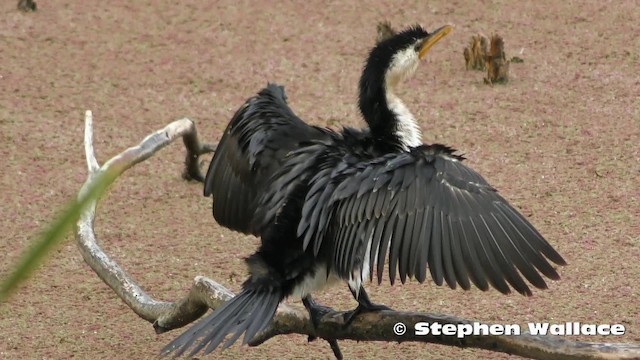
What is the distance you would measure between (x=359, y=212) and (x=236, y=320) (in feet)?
1.69

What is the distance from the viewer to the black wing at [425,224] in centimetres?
252

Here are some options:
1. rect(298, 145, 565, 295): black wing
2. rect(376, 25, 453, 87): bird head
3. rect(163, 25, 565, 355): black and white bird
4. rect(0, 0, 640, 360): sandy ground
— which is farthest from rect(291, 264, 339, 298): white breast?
rect(0, 0, 640, 360): sandy ground

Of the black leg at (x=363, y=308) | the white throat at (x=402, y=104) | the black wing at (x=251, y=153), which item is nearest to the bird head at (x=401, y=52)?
the white throat at (x=402, y=104)

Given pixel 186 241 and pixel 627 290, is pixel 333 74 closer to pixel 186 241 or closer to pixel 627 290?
pixel 186 241

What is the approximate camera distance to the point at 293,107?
677 cm

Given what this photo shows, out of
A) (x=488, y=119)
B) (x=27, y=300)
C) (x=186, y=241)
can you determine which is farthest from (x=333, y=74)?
(x=27, y=300)

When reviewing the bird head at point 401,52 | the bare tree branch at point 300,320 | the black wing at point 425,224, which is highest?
the bird head at point 401,52

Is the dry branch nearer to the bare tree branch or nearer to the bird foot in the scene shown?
the bare tree branch

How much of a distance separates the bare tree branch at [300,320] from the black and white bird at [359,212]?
8 cm

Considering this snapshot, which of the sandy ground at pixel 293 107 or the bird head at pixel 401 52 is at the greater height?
the bird head at pixel 401 52

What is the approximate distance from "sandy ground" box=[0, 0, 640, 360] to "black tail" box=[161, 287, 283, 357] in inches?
45.2
